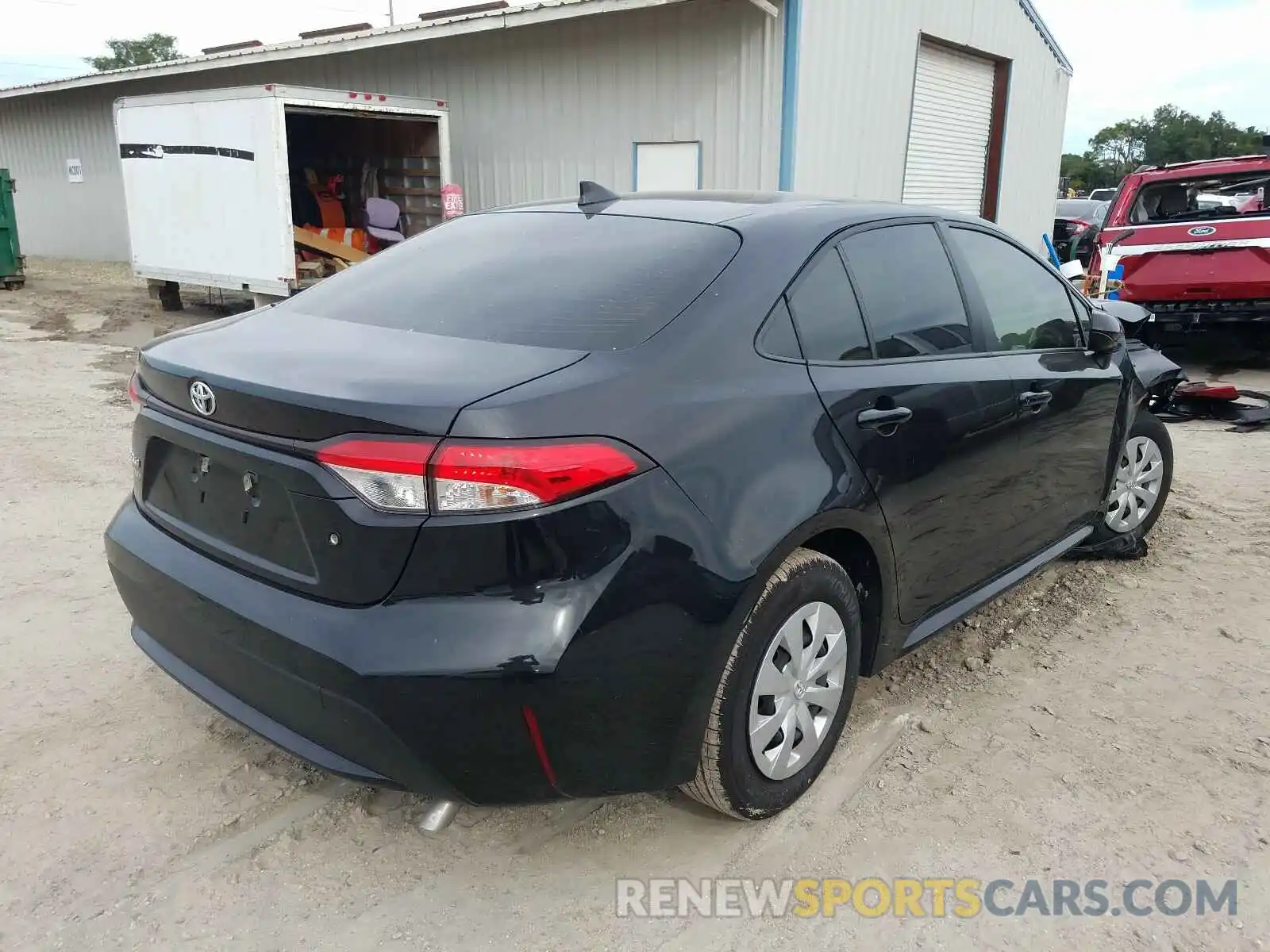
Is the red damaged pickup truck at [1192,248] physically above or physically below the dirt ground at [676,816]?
above

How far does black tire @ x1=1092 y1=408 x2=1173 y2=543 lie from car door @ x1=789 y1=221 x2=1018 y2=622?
129cm

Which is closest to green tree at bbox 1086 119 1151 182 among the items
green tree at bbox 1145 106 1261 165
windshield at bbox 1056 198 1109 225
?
green tree at bbox 1145 106 1261 165

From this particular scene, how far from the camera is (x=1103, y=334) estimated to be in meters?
3.88

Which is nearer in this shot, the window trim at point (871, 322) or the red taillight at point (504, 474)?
the red taillight at point (504, 474)

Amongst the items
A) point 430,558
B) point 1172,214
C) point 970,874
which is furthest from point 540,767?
point 1172,214

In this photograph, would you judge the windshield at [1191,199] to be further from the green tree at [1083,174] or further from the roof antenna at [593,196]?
the green tree at [1083,174]

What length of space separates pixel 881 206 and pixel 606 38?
8933 millimetres

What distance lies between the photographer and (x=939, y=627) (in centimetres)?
315

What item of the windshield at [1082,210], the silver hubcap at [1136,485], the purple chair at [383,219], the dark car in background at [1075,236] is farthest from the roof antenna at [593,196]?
the windshield at [1082,210]

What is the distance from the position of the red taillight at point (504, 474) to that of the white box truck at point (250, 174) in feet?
31.7

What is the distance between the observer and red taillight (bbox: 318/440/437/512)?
2012 mm

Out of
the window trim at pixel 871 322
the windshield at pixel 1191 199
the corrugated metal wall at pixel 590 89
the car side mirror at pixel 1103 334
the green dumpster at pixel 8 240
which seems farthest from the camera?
the green dumpster at pixel 8 240

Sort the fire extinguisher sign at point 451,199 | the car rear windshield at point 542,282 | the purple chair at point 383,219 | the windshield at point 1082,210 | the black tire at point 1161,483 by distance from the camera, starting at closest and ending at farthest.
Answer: the car rear windshield at point 542,282 < the black tire at point 1161,483 < the fire extinguisher sign at point 451,199 < the purple chair at point 383,219 < the windshield at point 1082,210

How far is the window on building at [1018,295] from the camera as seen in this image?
3432 mm
